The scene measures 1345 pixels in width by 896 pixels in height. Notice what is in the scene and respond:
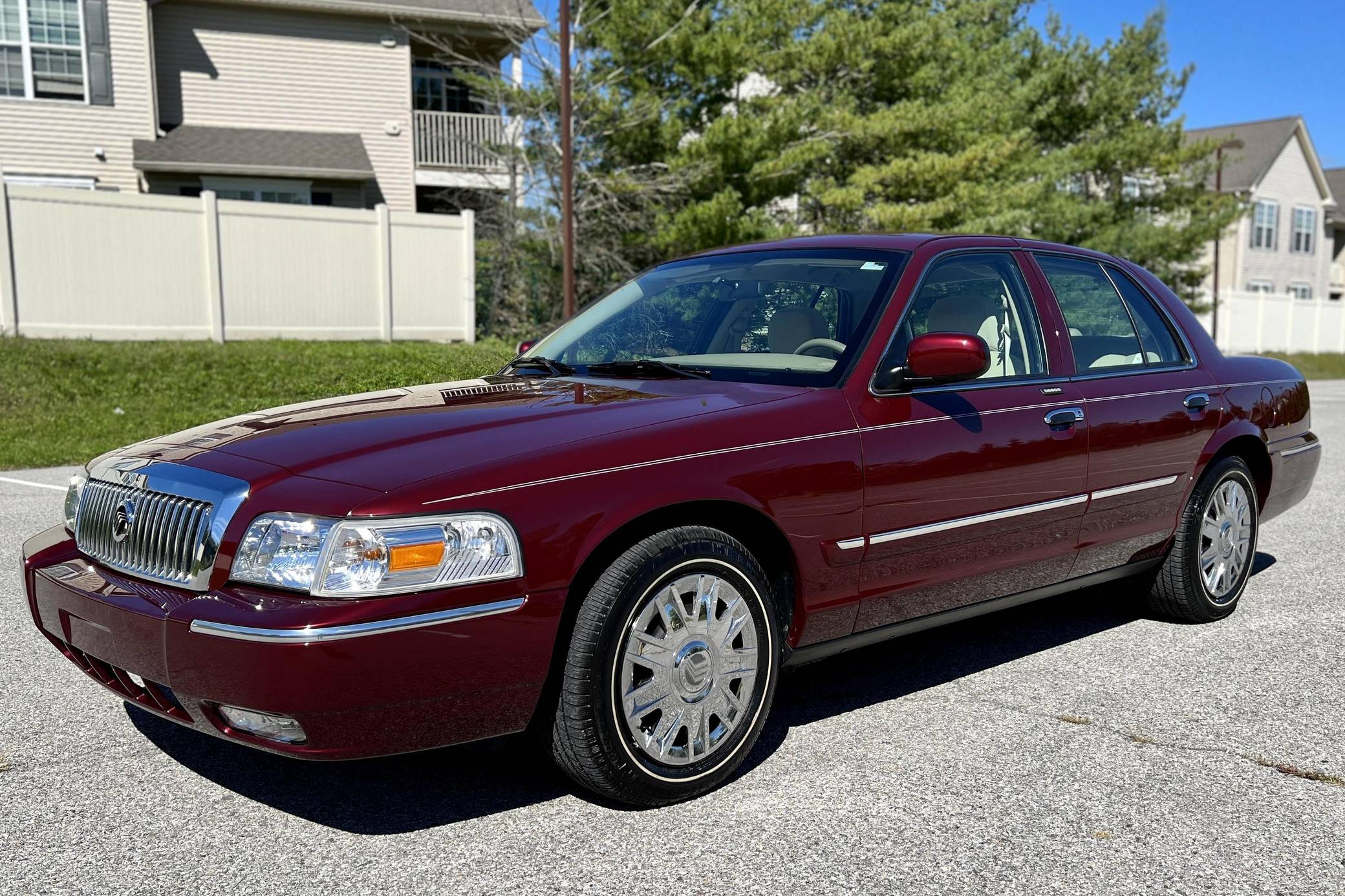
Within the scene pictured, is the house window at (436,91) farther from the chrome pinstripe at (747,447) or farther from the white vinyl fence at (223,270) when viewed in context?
the chrome pinstripe at (747,447)

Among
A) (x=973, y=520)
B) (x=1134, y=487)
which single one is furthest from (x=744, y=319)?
(x=1134, y=487)

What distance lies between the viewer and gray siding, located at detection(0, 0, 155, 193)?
70.7ft

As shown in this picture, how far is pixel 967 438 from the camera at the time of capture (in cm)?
422

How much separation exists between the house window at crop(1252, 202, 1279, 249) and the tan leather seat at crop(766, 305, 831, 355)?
163 ft

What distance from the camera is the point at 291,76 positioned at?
24.2 m

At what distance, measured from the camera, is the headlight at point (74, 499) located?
384cm

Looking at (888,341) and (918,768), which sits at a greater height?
(888,341)

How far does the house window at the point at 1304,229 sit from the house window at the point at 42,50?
1831 inches

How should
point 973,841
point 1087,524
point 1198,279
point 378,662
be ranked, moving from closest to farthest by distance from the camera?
point 378,662 → point 973,841 → point 1087,524 → point 1198,279

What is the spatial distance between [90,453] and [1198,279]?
99.0ft

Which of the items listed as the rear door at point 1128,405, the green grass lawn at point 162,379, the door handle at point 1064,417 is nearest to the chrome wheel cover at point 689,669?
the door handle at point 1064,417

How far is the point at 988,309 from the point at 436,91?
2499 centimetres

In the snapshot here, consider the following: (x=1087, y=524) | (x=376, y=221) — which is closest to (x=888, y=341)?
(x=1087, y=524)

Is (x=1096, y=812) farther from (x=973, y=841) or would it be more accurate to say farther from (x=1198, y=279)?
(x=1198, y=279)
